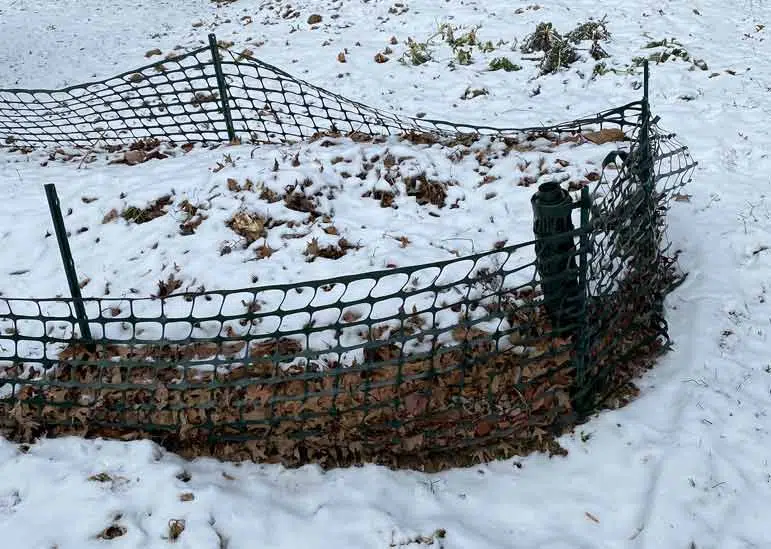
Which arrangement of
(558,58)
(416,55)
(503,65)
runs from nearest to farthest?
(558,58), (503,65), (416,55)

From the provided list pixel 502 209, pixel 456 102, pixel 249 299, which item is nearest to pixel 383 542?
pixel 249 299

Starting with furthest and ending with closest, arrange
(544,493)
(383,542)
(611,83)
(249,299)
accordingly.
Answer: (611,83) < (249,299) < (544,493) < (383,542)

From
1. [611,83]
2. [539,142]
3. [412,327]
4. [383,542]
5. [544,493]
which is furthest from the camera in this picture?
[611,83]

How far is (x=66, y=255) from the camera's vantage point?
4.01 meters

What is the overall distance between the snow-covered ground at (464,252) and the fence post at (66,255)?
1.79 ft

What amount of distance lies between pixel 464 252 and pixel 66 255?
2.49 m

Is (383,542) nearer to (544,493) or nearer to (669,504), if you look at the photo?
(544,493)

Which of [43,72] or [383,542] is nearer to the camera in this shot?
[383,542]

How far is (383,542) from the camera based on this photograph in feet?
10.4

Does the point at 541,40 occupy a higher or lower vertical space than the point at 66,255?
higher

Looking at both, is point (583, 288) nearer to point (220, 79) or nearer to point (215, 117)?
point (220, 79)

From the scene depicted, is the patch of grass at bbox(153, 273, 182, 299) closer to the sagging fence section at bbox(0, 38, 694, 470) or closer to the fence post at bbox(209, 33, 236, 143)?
the sagging fence section at bbox(0, 38, 694, 470)

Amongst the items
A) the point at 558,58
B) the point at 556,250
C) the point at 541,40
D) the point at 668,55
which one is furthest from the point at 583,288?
the point at 541,40

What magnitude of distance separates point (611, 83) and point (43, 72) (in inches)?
382
